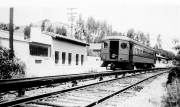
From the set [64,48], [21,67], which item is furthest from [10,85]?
[64,48]

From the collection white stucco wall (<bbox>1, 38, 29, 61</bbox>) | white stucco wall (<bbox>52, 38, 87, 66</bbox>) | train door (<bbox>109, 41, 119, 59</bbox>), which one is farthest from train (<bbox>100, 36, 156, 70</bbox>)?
white stucco wall (<bbox>1, 38, 29, 61</bbox>)

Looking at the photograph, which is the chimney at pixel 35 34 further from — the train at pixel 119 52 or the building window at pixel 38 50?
the train at pixel 119 52

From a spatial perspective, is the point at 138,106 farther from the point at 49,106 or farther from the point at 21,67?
the point at 21,67

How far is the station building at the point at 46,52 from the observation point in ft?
48.0

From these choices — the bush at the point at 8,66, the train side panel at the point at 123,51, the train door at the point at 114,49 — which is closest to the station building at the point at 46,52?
the bush at the point at 8,66

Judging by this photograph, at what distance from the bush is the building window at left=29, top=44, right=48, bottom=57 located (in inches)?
180

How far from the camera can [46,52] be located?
61.5 ft

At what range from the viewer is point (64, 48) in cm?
2066

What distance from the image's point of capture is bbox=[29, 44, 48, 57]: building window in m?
16.6

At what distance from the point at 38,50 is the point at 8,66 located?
668cm

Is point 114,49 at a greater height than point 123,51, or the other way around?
point 114,49

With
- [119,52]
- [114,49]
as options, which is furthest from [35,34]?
[119,52]

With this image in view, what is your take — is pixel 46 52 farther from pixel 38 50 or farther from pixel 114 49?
pixel 114 49

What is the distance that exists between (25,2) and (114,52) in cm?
985
